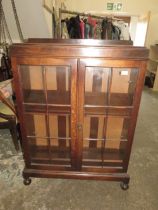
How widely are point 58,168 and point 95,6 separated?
13.2 feet

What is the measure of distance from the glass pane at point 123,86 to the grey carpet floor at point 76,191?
830mm

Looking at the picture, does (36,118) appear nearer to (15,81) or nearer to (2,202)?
(15,81)

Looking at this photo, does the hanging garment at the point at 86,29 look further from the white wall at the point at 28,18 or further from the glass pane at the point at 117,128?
the glass pane at the point at 117,128

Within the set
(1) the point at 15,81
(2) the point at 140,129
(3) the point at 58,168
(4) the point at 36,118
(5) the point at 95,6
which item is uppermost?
(5) the point at 95,6

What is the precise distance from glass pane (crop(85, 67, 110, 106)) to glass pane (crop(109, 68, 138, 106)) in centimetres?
6

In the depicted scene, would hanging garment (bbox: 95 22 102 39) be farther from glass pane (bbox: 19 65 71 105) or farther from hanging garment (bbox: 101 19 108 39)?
glass pane (bbox: 19 65 71 105)

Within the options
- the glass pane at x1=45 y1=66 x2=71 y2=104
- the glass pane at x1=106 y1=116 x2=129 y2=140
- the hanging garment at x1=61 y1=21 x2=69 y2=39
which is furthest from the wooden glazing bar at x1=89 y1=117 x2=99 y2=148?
the hanging garment at x1=61 y1=21 x2=69 y2=39

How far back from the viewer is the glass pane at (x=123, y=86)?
117cm

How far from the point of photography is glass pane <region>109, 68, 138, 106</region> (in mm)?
1170

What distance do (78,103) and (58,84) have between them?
0.76ft

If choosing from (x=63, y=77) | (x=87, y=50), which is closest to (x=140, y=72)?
(x=87, y=50)

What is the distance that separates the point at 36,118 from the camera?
1.45 meters

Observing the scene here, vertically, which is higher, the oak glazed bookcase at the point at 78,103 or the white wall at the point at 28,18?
the white wall at the point at 28,18

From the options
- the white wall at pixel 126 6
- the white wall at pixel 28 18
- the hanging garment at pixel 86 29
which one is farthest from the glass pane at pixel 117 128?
the white wall at pixel 126 6
